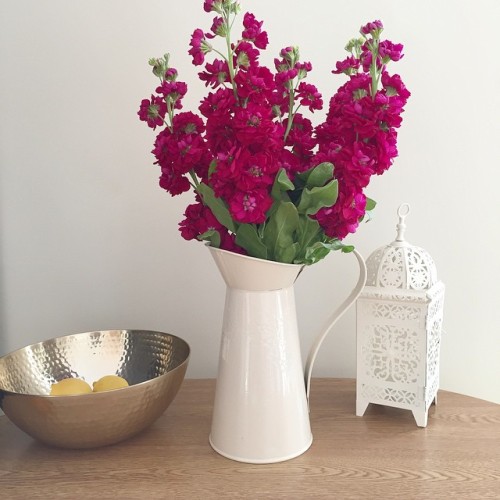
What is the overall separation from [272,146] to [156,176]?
519 millimetres

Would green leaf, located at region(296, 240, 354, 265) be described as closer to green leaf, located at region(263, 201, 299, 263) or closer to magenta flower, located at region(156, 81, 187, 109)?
green leaf, located at region(263, 201, 299, 263)

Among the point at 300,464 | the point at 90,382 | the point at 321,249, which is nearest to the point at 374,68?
the point at 321,249

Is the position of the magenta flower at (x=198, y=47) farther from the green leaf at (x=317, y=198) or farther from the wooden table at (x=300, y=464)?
the wooden table at (x=300, y=464)

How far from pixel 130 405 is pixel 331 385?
0.43m

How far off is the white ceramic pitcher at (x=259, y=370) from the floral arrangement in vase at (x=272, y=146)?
0.17 ft

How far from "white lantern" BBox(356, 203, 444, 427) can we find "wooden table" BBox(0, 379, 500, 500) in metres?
0.04

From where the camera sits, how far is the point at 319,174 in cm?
70

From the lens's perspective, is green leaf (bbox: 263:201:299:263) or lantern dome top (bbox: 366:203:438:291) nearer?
green leaf (bbox: 263:201:299:263)

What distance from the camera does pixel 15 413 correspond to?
775mm

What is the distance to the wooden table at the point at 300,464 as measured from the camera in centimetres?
72

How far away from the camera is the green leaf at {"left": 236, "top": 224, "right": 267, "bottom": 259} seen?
74 centimetres

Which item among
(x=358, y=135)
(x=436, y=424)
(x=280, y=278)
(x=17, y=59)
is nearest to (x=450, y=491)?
(x=436, y=424)

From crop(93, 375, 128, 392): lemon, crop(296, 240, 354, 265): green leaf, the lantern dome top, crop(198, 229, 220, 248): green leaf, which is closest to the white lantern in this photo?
the lantern dome top


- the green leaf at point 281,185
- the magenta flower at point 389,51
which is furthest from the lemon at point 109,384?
the magenta flower at point 389,51
